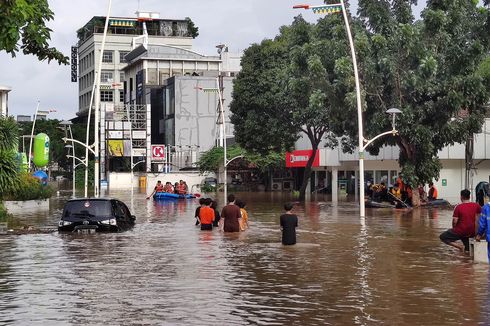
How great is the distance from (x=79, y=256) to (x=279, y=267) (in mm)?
5178

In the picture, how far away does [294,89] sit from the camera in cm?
5050

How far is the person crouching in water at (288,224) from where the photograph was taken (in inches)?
839

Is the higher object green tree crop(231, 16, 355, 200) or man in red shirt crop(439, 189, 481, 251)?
green tree crop(231, 16, 355, 200)

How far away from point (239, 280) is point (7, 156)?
78.2ft

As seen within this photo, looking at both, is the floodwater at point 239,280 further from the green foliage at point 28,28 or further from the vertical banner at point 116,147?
the vertical banner at point 116,147

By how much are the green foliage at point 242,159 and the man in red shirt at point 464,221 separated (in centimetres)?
5711

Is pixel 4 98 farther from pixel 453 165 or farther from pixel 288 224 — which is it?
pixel 288 224

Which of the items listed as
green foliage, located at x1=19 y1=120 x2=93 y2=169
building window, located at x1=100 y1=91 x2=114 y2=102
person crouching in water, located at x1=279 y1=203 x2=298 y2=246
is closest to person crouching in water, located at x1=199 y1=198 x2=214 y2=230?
person crouching in water, located at x1=279 y1=203 x2=298 y2=246

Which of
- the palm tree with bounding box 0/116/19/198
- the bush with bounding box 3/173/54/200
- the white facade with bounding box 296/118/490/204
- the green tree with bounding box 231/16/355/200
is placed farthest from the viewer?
the white facade with bounding box 296/118/490/204

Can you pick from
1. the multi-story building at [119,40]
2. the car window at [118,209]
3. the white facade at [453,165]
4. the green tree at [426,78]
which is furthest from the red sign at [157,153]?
the car window at [118,209]

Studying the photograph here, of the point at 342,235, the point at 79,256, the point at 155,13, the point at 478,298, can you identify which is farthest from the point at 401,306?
the point at 155,13

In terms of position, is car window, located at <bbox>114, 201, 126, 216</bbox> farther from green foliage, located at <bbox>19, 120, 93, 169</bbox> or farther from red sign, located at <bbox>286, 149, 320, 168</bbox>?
green foliage, located at <bbox>19, 120, 93, 169</bbox>

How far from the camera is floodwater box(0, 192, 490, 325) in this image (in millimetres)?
11977

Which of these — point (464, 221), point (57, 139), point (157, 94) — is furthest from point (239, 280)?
point (57, 139)
